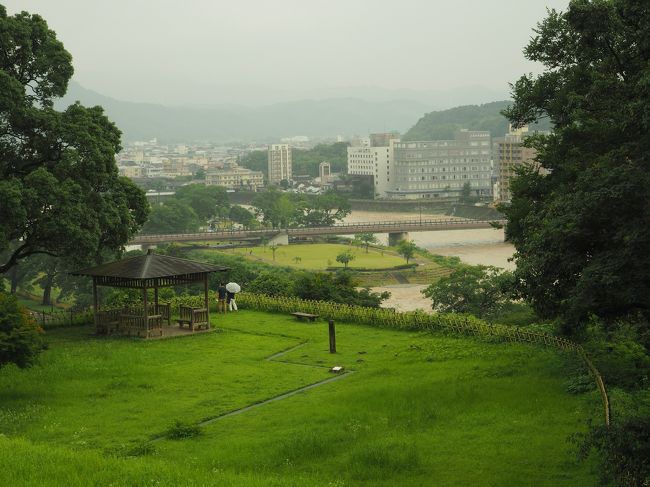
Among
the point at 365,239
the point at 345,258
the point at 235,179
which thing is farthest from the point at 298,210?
the point at 235,179

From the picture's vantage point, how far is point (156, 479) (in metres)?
10.2

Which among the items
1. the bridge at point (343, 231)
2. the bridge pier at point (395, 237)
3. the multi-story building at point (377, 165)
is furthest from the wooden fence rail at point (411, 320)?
the multi-story building at point (377, 165)

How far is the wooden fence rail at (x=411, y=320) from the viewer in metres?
19.1

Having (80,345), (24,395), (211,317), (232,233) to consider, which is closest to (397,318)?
(211,317)

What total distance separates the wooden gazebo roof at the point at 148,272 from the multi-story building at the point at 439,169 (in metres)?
125

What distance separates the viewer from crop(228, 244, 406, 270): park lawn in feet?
263

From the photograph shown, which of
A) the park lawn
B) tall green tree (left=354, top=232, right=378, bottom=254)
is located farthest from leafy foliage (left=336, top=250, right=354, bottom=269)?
tall green tree (left=354, top=232, right=378, bottom=254)

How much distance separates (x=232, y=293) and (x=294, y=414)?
12.9 meters

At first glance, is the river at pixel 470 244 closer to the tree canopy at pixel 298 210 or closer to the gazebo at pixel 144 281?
the tree canopy at pixel 298 210

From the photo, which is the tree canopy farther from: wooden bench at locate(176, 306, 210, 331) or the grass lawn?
the grass lawn

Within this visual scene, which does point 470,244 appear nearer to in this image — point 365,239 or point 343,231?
point 365,239

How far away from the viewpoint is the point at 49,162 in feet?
80.9

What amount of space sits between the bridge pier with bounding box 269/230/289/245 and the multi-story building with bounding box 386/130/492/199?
179ft

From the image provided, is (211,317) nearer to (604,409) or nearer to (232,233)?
(604,409)
